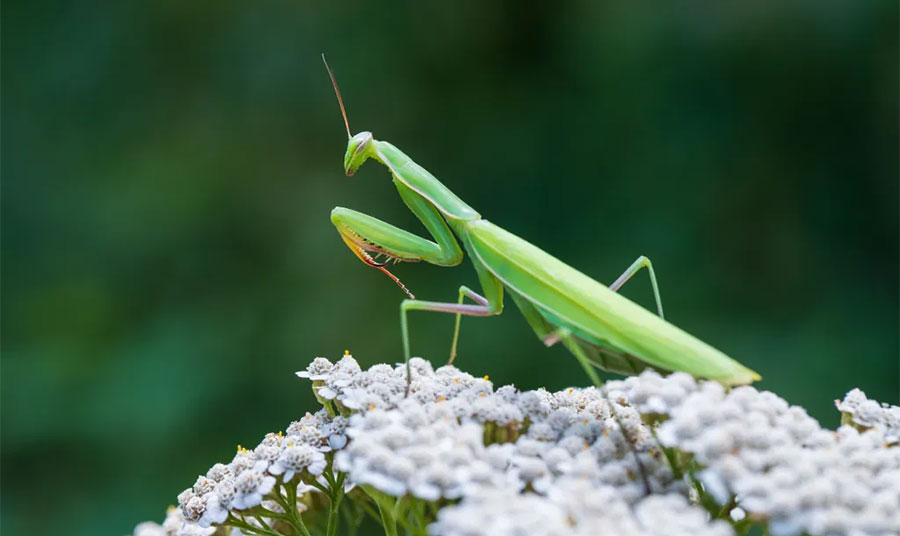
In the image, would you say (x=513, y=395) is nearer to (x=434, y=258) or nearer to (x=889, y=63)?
(x=434, y=258)

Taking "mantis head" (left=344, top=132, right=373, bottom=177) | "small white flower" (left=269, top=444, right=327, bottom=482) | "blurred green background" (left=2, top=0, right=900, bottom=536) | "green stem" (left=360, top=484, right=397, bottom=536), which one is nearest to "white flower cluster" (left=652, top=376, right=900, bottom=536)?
"green stem" (left=360, top=484, right=397, bottom=536)

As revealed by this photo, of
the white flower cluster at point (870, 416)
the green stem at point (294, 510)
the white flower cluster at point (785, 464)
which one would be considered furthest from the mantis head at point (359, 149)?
the white flower cluster at point (870, 416)

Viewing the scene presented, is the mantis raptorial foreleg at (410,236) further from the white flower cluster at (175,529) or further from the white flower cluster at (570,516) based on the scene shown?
the white flower cluster at (570,516)

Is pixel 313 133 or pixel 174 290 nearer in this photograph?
pixel 174 290

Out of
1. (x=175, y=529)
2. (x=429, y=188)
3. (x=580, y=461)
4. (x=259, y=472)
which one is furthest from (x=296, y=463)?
(x=429, y=188)

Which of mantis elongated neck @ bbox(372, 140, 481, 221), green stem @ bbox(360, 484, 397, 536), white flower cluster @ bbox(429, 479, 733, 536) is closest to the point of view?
white flower cluster @ bbox(429, 479, 733, 536)

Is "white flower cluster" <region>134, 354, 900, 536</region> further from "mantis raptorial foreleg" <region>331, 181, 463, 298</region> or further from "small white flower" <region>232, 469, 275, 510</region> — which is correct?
"mantis raptorial foreleg" <region>331, 181, 463, 298</region>

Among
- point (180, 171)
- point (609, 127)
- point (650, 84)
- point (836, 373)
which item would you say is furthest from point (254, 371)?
point (836, 373)
